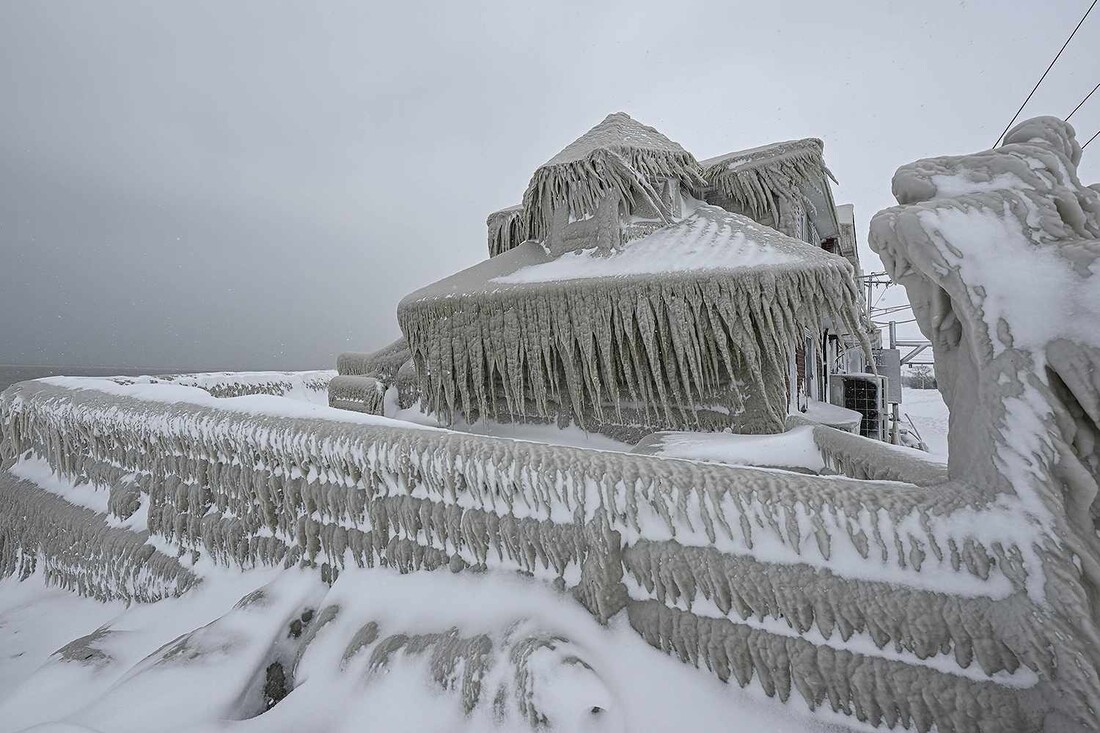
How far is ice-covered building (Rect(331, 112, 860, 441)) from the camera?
161 inches

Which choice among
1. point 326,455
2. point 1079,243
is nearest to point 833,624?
point 1079,243

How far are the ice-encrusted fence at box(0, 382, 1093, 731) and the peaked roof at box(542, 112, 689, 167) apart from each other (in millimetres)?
4613

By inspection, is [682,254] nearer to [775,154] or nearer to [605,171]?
[605,171]

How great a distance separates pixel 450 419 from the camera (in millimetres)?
5906

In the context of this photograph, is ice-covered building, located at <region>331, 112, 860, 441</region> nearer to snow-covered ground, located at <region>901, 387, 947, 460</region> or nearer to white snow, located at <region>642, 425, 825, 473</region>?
white snow, located at <region>642, 425, 825, 473</region>

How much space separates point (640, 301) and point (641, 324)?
0.77 ft

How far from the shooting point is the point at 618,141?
562 cm

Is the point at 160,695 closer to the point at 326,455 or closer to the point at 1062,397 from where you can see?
the point at 326,455

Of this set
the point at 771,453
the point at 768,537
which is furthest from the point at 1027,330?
the point at 771,453

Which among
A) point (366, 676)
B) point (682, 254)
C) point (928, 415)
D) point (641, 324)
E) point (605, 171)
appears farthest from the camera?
point (928, 415)

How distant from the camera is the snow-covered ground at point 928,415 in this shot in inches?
723

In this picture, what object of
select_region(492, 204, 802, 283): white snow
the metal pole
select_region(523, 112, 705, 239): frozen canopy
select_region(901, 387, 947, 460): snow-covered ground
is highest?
select_region(523, 112, 705, 239): frozen canopy

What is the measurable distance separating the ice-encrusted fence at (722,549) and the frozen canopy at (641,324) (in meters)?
2.58

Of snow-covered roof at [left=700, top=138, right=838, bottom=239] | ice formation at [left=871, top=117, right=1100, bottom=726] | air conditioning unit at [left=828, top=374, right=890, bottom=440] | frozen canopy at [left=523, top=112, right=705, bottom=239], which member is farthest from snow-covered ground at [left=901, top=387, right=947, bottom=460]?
ice formation at [left=871, top=117, right=1100, bottom=726]
